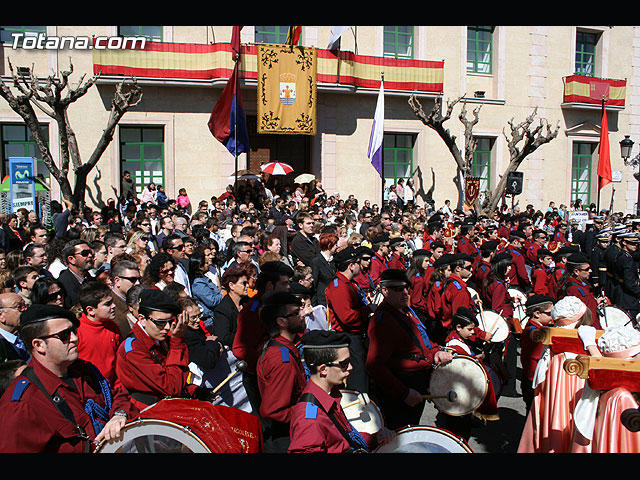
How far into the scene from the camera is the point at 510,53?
25969mm

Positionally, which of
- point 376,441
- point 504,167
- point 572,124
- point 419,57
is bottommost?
point 376,441

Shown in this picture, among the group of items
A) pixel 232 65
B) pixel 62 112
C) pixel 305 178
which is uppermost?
pixel 232 65

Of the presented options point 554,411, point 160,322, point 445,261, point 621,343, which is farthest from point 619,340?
point 445,261

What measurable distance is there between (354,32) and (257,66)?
16.8ft

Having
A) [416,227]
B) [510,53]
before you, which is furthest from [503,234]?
[510,53]

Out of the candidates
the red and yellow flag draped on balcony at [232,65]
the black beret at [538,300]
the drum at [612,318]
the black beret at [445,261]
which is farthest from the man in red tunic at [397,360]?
the red and yellow flag draped on balcony at [232,65]

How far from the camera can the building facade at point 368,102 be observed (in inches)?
806

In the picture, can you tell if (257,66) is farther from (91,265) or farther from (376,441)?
(376,441)

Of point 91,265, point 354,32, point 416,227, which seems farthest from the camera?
point 354,32

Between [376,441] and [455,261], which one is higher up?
[455,261]

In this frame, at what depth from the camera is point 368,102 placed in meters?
24.2

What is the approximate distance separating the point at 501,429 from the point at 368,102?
19.7 meters

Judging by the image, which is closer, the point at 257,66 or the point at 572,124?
the point at 257,66

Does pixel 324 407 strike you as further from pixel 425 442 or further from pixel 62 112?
pixel 62 112
